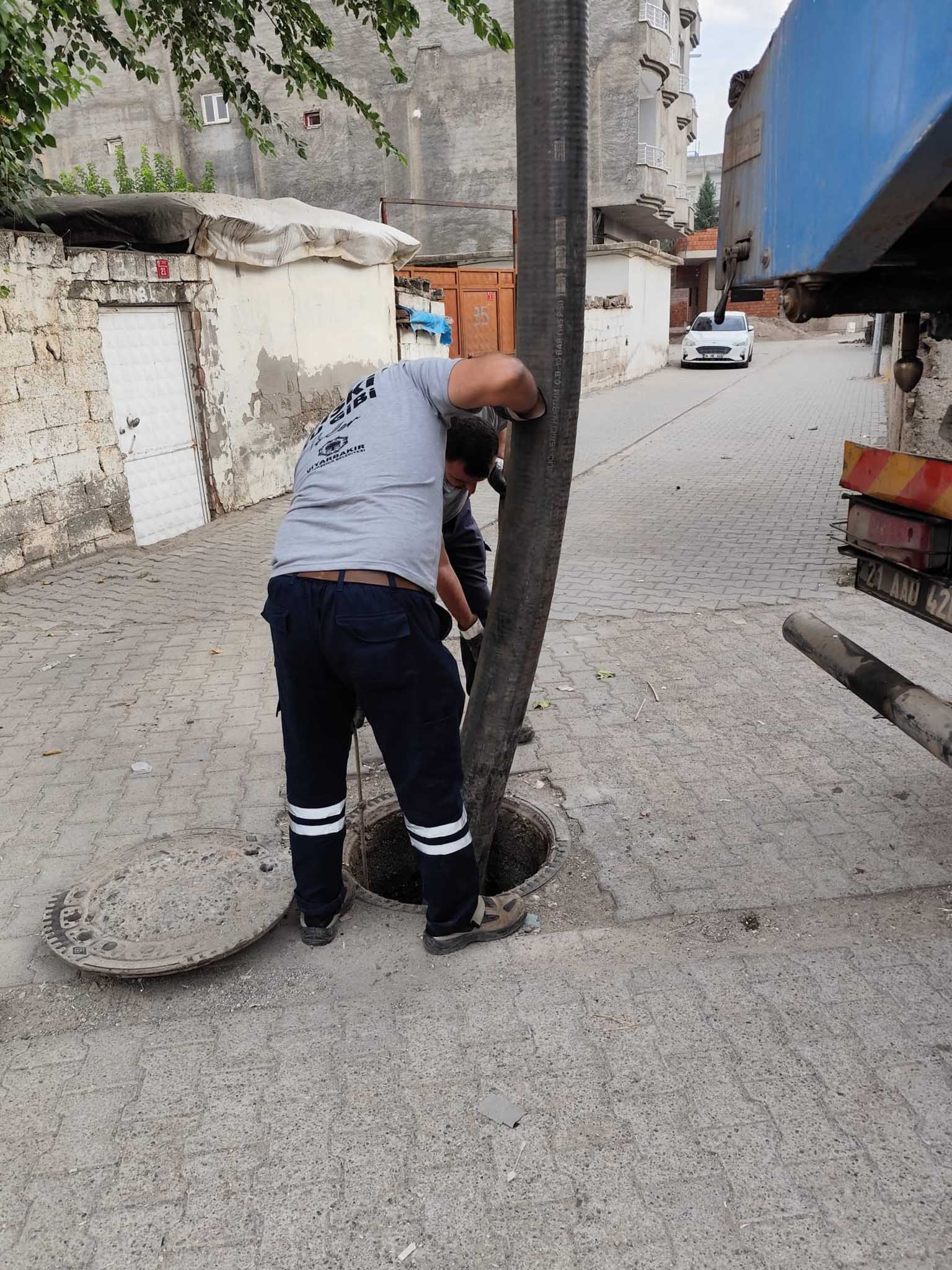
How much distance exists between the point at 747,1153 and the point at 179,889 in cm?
193

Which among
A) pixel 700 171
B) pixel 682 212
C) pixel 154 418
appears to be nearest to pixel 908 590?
pixel 154 418

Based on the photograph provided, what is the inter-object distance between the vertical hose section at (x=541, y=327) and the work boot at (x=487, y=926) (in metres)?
0.51

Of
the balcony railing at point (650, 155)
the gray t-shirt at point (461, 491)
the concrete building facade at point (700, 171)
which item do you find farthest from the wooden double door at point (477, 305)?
the concrete building facade at point (700, 171)

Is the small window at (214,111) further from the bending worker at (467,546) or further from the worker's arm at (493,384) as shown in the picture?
the worker's arm at (493,384)

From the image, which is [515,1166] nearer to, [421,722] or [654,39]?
[421,722]

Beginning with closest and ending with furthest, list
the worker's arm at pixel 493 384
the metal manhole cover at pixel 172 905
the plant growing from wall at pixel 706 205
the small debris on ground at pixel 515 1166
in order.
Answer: the small debris on ground at pixel 515 1166 → the worker's arm at pixel 493 384 → the metal manhole cover at pixel 172 905 → the plant growing from wall at pixel 706 205

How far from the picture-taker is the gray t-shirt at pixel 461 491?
285 cm

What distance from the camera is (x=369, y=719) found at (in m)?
2.54

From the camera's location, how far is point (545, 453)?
267 cm

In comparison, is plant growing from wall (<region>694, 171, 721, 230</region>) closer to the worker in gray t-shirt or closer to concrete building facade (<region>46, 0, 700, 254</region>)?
concrete building facade (<region>46, 0, 700, 254</region>)

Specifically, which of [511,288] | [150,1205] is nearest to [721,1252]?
[150,1205]

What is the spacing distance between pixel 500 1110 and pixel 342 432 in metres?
1.83

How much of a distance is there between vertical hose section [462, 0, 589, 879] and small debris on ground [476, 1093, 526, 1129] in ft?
3.62

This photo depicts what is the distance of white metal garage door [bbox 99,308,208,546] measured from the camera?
7742 mm
